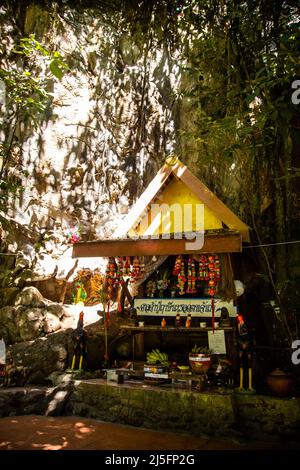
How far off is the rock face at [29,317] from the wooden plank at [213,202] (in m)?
6.27

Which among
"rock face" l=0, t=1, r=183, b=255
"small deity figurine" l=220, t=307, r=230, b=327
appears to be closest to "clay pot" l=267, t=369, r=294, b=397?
"small deity figurine" l=220, t=307, r=230, b=327

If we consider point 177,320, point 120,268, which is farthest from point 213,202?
point 177,320

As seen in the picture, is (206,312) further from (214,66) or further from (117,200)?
(117,200)

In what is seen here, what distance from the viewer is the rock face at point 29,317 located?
10.2m

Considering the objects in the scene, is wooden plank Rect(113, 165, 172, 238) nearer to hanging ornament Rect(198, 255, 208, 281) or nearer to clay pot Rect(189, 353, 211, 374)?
hanging ornament Rect(198, 255, 208, 281)

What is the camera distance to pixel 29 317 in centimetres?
1038

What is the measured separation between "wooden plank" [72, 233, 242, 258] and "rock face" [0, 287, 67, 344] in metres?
3.45

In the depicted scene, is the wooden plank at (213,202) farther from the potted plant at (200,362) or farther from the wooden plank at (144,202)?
the potted plant at (200,362)

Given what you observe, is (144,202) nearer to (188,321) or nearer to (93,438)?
(188,321)

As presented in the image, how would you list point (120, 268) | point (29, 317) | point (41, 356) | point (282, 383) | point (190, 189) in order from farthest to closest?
point (29, 317)
point (41, 356)
point (120, 268)
point (190, 189)
point (282, 383)

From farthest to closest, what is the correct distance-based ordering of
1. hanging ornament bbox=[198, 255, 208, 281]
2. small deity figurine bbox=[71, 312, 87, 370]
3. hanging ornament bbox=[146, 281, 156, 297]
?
hanging ornament bbox=[146, 281, 156, 297], small deity figurine bbox=[71, 312, 87, 370], hanging ornament bbox=[198, 255, 208, 281]

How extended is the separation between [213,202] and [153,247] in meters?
1.97

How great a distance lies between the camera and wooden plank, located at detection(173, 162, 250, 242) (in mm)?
7641
